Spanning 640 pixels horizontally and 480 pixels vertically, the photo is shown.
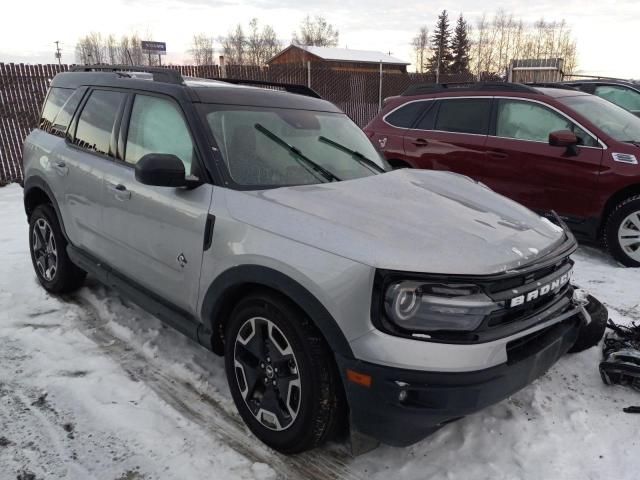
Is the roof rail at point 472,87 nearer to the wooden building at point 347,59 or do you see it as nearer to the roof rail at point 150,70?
the roof rail at point 150,70

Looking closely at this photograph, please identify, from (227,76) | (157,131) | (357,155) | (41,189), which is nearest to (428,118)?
(357,155)

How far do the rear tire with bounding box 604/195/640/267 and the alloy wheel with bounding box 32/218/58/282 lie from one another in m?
5.33

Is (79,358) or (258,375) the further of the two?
(79,358)

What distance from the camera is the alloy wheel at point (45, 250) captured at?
14.2ft

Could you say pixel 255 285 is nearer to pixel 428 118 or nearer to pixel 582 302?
pixel 582 302

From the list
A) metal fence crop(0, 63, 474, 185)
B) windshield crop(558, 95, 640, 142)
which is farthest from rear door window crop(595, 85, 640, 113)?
metal fence crop(0, 63, 474, 185)

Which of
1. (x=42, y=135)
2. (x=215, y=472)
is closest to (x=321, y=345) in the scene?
(x=215, y=472)

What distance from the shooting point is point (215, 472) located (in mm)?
2408

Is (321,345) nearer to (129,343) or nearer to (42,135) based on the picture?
(129,343)

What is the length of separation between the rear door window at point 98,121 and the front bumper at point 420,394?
2.46 m

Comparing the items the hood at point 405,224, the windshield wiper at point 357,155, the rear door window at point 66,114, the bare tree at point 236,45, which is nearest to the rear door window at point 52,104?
the rear door window at point 66,114

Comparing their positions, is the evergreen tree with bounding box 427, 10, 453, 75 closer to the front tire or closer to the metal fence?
the metal fence

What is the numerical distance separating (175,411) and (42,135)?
9.58ft

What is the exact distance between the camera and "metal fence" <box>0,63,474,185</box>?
33.4 feet
